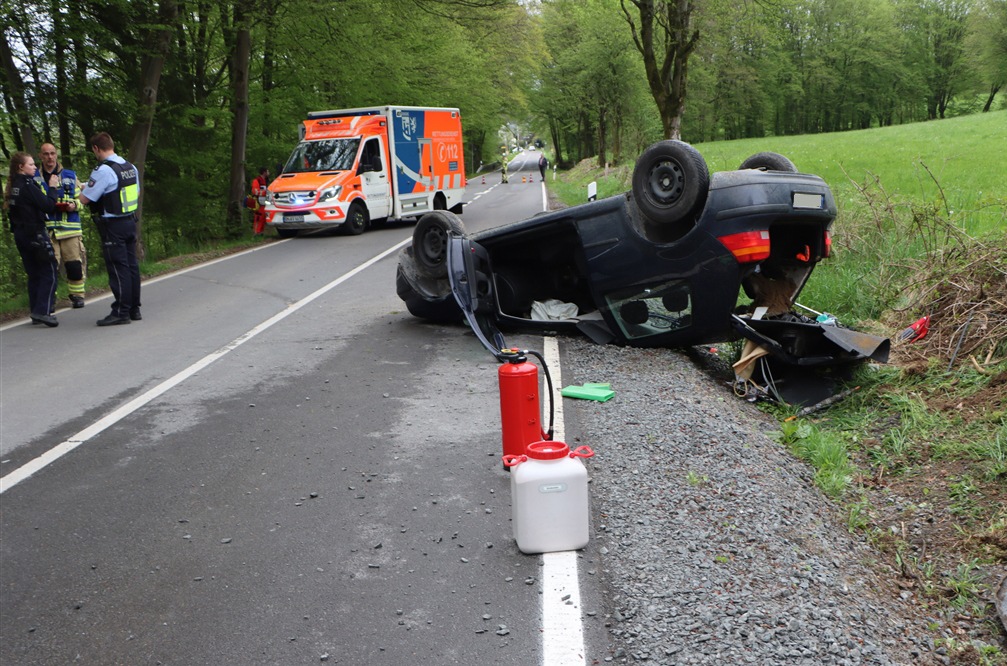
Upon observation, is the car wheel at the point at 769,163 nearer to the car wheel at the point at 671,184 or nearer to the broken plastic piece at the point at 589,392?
the car wheel at the point at 671,184

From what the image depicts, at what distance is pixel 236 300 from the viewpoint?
11.9 m

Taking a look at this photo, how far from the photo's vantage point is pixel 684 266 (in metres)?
7.21

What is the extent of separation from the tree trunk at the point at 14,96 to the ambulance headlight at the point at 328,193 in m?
6.05

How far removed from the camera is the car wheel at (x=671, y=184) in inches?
273

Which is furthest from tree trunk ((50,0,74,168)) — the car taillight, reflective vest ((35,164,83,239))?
the car taillight

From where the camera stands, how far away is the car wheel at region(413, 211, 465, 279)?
8.96m

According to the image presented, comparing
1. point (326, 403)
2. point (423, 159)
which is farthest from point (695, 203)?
point (423, 159)

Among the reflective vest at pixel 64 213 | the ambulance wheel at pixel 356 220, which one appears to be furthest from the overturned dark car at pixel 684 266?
the ambulance wheel at pixel 356 220

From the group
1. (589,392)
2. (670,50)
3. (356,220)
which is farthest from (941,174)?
(356,220)

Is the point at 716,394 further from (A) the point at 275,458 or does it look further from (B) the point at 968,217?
(B) the point at 968,217

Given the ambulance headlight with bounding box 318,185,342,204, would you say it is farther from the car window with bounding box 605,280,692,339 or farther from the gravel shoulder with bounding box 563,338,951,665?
the gravel shoulder with bounding box 563,338,951,665

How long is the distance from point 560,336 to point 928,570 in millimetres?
4845

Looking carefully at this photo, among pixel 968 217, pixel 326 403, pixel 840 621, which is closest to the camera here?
pixel 840 621

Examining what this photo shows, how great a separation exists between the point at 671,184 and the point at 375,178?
15.7 m
